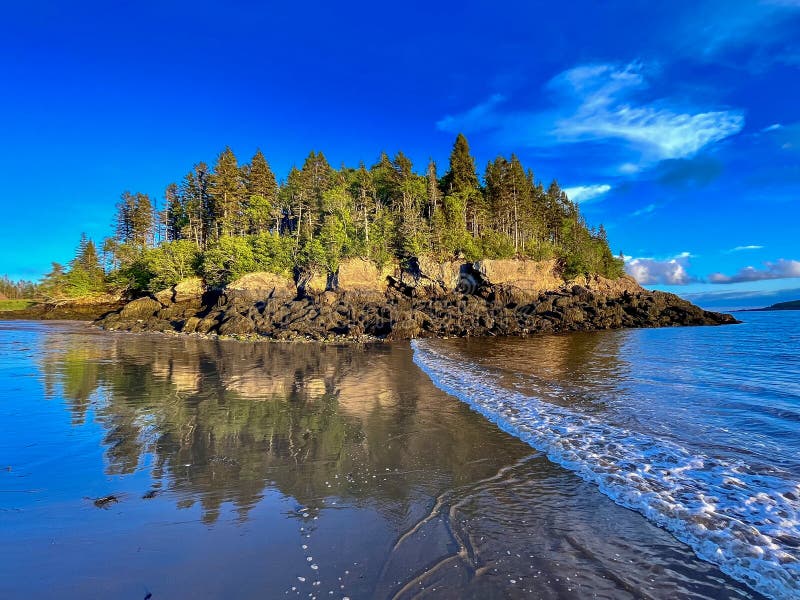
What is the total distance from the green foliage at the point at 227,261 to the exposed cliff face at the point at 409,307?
6.08 ft

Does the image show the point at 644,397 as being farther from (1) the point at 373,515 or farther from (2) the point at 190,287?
(2) the point at 190,287

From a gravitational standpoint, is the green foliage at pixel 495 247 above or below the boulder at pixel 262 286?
above

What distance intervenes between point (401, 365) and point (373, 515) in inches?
551

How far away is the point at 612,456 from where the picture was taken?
6.75 metres

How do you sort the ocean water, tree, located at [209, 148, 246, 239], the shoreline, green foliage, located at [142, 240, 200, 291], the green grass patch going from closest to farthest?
the ocean water
the shoreline
green foliage, located at [142, 240, 200, 291]
tree, located at [209, 148, 246, 239]
the green grass patch

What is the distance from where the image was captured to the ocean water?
4.36 m

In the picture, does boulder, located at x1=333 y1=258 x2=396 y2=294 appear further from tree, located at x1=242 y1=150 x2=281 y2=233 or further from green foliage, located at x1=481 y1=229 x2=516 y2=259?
tree, located at x1=242 y1=150 x2=281 y2=233

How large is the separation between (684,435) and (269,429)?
868 centimetres

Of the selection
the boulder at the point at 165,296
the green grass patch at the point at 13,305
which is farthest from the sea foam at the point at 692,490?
the green grass patch at the point at 13,305

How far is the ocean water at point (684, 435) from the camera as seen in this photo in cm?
436

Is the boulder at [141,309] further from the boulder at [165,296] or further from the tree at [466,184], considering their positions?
the tree at [466,184]

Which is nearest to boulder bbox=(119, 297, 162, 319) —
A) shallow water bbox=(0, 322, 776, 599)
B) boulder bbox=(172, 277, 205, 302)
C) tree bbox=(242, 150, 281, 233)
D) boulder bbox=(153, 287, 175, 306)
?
boulder bbox=(153, 287, 175, 306)

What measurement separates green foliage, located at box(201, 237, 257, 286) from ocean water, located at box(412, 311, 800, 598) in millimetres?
36287

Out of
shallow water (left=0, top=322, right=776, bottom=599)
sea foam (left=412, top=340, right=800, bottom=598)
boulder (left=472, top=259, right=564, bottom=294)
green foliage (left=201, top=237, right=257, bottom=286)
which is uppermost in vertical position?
green foliage (left=201, top=237, right=257, bottom=286)
